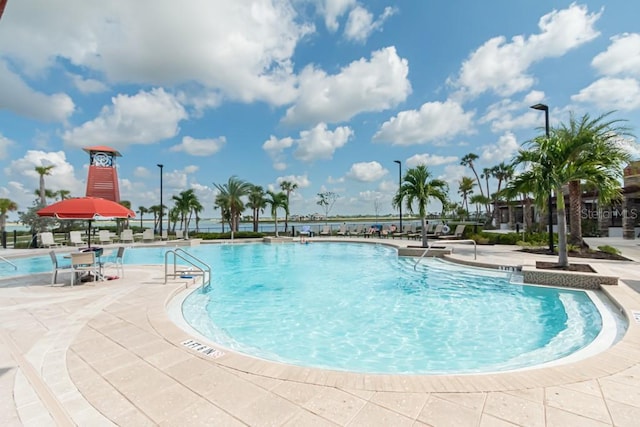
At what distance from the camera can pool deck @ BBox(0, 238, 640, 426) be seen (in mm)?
2113

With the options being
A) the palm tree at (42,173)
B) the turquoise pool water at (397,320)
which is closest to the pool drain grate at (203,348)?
the turquoise pool water at (397,320)

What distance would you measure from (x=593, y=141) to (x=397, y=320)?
939 cm

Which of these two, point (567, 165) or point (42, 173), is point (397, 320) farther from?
point (42, 173)

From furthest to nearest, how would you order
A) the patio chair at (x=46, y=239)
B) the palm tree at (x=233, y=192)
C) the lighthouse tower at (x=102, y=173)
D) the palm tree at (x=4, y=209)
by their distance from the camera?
the palm tree at (x=4, y=209)
the palm tree at (x=233, y=192)
the lighthouse tower at (x=102, y=173)
the patio chair at (x=46, y=239)

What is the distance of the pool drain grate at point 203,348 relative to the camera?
3172 millimetres

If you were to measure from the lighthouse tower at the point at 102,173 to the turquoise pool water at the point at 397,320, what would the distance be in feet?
53.1

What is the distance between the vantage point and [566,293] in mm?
6723

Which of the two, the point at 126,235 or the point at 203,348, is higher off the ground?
the point at 126,235

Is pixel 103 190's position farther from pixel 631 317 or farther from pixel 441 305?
pixel 631 317

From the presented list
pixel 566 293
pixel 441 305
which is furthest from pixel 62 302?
pixel 566 293

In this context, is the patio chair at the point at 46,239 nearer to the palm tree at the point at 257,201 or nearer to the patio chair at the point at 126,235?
the patio chair at the point at 126,235

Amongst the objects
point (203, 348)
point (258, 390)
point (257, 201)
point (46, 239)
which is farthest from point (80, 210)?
point (257, 201)

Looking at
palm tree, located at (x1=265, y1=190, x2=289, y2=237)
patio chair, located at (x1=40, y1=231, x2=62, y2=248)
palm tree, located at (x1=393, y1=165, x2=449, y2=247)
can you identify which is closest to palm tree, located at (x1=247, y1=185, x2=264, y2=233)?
palm tree, located at (x1=265, y1=190, x2=289, y2=237)

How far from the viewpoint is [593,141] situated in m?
9.42
